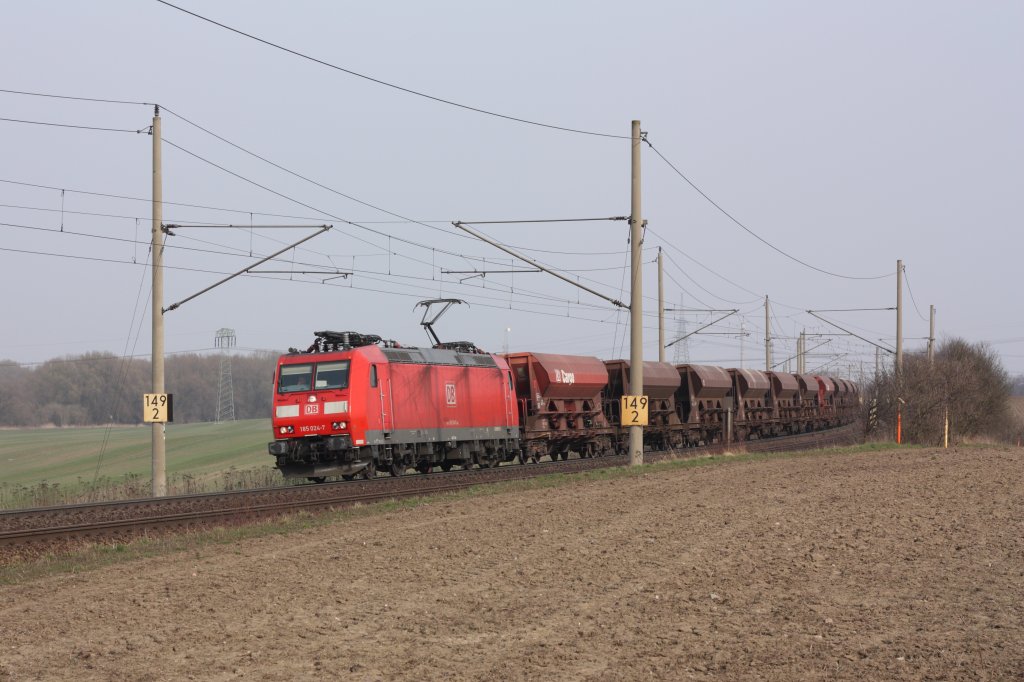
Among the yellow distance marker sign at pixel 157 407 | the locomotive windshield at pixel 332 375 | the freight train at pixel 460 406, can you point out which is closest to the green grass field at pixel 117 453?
the freight train at pixel 460 406

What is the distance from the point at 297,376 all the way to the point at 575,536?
14224 millimetres

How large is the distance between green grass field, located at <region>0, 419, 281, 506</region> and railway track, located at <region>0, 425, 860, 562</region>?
32801 millimetres

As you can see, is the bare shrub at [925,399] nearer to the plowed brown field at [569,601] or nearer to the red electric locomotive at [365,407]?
the red electric locomotive at [365,407]

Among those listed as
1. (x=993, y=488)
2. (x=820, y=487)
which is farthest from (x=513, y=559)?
(x=993, y=488)

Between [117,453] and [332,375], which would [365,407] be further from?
[117,453]

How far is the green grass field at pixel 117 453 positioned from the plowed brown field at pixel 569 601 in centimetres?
4418

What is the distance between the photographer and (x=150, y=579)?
12.3 metres

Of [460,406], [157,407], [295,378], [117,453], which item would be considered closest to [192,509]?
[157,407]

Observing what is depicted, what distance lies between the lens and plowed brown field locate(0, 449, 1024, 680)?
27.4ft

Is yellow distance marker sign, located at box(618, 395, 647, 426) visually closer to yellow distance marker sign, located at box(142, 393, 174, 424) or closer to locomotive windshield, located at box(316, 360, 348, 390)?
locomotive windshield, located at box(316, 360, 348, 390)

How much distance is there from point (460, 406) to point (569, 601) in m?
21.1

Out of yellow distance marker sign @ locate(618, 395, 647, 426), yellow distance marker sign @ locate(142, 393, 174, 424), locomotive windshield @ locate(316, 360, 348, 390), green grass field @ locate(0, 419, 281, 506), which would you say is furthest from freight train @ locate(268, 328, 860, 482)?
green grass field @ locate(0, 419, 281, 506)

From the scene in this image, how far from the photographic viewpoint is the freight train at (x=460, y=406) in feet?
87.7

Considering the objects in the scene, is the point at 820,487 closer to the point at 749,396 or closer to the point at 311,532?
the point at 311,532
